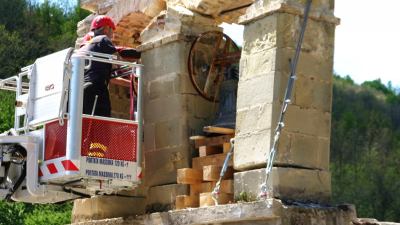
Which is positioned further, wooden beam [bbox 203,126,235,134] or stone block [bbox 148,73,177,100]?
stone block [bbox 148,73,177,100]

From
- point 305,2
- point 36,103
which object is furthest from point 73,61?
point 305,2

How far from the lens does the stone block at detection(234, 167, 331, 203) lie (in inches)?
368

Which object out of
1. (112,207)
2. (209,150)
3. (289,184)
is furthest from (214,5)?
(289,184)

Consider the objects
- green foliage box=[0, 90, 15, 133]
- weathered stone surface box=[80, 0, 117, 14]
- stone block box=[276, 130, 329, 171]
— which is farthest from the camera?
green foliage box=[0, 90, 15, 133]

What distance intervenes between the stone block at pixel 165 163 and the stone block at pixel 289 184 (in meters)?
1.26

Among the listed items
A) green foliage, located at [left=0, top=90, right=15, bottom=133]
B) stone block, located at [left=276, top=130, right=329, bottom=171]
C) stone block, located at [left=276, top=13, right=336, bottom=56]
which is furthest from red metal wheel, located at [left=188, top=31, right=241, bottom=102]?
green foliage, located at [left=0, top=90, right=15, bottom=133]

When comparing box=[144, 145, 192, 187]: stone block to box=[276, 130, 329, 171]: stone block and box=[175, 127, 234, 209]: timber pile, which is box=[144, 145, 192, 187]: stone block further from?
box=[276, 130, 329, 171]: stone block

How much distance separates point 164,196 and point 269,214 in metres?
2.25

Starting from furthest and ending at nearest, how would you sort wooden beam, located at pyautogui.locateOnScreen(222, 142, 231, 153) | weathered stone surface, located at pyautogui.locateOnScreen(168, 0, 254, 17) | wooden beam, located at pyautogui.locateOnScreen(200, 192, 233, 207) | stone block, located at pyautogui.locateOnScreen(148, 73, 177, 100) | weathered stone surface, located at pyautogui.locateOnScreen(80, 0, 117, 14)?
weathered stone surface, located at pyautogui.locateOnScreen(80, 0, 117, 14) → stone block, located at pyautogui.locateOnScreen(148, 73, 177, 100) → weathered stone surface, located at pyautogui.locateOnScreen(168, 0, 254, 17) → wooden beam, located at pyautogui.locateOnScreen(222, 142, 231, 153) → wooden beam, located at pyautogui.locateOnScreen(200, 192, 233, 207)

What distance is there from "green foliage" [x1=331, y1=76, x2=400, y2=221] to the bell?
2454 cm

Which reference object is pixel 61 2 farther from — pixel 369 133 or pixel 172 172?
pixel 172 172

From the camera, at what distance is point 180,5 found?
37.2 feet

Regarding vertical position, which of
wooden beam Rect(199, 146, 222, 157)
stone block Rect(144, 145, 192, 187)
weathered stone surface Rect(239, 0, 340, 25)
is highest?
weathered stone surface Rect(239, 0, 340, 25)

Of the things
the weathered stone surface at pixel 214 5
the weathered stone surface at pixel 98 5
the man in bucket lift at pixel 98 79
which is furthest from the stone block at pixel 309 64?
the weathered stone surface at pixel 98 5
